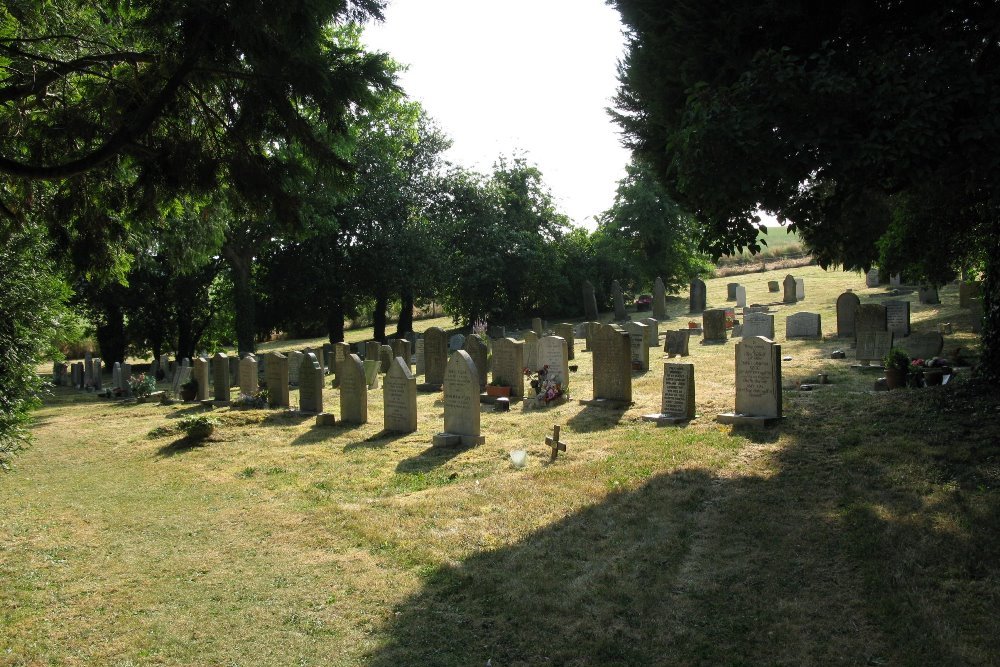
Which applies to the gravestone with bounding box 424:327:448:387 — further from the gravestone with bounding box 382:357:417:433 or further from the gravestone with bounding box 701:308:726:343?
the gravestone with bounding box 701:308:726:343

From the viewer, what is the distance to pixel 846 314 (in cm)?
2023

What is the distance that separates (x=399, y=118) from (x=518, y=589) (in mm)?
30042

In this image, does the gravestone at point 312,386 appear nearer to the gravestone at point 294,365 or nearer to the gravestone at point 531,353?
the gravestone at point 294,365

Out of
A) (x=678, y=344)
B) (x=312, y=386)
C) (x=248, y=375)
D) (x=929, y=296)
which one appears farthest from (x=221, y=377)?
(x=929, y=296)

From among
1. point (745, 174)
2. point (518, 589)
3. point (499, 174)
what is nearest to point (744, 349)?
point (745, 174)

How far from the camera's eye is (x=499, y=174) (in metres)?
40.3

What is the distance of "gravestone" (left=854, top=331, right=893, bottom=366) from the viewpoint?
1536cm

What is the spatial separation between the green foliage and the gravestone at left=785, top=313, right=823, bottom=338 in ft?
58.4

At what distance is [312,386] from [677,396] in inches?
319

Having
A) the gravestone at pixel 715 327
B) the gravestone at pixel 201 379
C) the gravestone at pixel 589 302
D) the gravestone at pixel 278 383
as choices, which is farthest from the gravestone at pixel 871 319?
the gravestone at pixel 589 302

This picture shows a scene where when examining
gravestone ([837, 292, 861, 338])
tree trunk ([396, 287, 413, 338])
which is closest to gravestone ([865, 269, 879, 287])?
gravestone ([837, 292, 861, 338])

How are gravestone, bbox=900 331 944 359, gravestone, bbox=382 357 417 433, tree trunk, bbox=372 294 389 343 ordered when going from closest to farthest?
gravestone, bbox=382 357 417 433, gravestone, bbox=900 331 944 359, tree trunk, bbox=372 294 389 343

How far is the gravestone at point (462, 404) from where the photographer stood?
469 inches

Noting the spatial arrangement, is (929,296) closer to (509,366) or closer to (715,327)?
(715,327)
